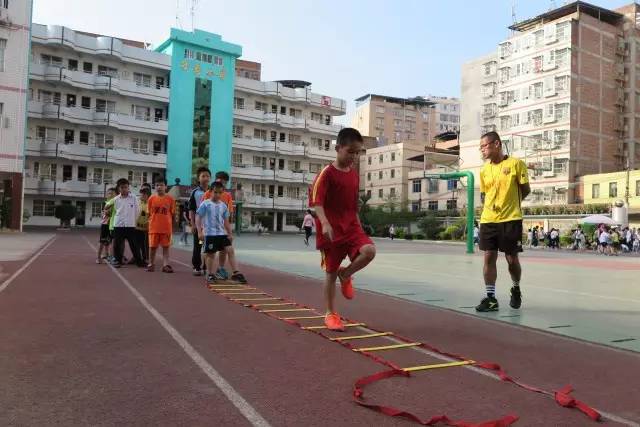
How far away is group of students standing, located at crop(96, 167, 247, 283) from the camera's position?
968 centimetres

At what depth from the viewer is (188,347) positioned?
4.59 metres

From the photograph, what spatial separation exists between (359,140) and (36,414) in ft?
11.5

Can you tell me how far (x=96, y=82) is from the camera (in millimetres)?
48375

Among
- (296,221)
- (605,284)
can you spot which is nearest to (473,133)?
(296,221)

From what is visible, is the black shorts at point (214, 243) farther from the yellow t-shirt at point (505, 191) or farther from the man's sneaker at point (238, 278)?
the yellow t-shirt at point (505, 191)

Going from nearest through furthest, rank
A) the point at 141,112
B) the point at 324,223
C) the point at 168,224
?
the point at 324,223 < the point at 168,224 < the point at 141,112

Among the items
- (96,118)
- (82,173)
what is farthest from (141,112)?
(82,173)

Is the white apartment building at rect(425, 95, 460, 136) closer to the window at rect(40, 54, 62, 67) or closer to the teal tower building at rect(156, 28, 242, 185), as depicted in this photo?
the teal tower building at rect(156, 28, 242, 185)

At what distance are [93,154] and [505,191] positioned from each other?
47.5 meters

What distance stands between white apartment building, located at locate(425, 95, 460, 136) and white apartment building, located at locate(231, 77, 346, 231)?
58619 millimetres

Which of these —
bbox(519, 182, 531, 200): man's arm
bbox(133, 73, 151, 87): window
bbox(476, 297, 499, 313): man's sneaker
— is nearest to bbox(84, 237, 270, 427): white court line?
bbox(476, 297, 499, 313): man's sneaker

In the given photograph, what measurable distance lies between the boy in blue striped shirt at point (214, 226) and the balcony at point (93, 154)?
137ft

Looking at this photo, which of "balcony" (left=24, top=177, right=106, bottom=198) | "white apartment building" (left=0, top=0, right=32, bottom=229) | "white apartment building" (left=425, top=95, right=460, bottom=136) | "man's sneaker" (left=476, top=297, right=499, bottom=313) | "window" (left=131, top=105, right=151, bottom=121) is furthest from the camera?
"white apartment building" (left=425, top=95, right=460, bottom=136)

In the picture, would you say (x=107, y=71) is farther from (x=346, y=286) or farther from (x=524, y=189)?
(x=346, y=286)
